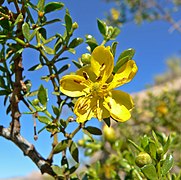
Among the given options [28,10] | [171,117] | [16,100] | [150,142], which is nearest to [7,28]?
[28,10]

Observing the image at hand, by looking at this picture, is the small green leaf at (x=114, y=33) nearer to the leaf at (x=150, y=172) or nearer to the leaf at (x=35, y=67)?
the leaf at (x=35, y=67)

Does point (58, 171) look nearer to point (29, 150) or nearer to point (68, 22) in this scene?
point (29, 150)

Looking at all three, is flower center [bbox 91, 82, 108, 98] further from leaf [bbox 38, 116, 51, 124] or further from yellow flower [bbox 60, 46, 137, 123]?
leaf [bbox 38, 116, 51, 124]

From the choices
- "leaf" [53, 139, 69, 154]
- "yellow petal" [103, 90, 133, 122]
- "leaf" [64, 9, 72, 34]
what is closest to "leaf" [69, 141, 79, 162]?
"leaf" [53, 139, 69, 154]

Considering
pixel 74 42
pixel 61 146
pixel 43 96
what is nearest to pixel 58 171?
pixel 61 146

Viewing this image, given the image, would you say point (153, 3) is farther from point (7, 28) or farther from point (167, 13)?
point (7, 28)

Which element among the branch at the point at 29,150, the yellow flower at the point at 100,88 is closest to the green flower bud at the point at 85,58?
the yellow flower at the point at 100,88
